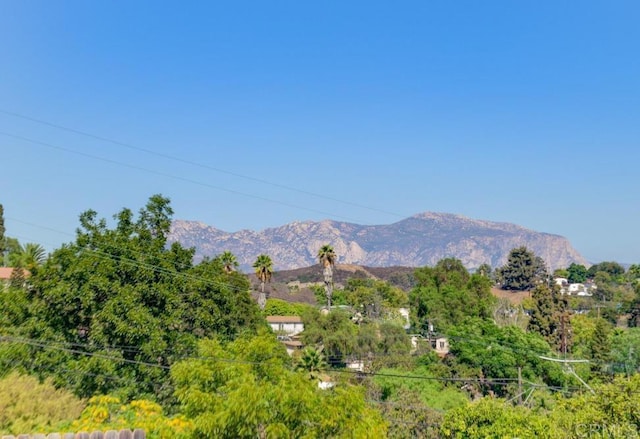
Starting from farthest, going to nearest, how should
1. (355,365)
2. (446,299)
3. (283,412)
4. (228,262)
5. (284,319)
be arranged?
(284,319) → (446,299) → (355,365) → (228,262) → (283,412)

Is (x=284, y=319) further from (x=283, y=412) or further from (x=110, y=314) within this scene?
(x=283, y=412)

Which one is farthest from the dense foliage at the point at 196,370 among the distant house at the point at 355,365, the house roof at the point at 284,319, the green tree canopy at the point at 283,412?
the house roof at the point at 284,319

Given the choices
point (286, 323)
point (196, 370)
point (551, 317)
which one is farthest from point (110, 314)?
point (286, 323)

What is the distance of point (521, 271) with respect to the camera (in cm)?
17538

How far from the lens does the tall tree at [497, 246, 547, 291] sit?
17612cm

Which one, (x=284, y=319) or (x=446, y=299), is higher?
(x=446, y=299)

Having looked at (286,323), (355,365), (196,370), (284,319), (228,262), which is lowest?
(286,323)

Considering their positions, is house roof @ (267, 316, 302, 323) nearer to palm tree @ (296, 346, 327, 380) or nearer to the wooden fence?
palm tree @ (296, 346, 327, 380)

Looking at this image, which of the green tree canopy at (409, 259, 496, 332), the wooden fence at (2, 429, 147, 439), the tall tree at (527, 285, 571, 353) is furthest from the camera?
the green tree canopy at (409, 259, 496, 332)

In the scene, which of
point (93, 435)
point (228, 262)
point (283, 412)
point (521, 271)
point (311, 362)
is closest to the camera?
point (93, 435)

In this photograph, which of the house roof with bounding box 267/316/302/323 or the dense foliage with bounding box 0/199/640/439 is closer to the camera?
the dense foliage with bounding box 0/199/640/439

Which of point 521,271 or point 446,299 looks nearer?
point 446,299

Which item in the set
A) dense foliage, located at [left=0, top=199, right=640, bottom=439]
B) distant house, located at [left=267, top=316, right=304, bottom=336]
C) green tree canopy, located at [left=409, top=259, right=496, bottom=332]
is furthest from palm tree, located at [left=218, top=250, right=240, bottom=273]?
distant house, located at [left=267, top=316, right=304, bottom=336]

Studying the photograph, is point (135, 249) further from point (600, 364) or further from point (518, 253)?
point (518, 253)
